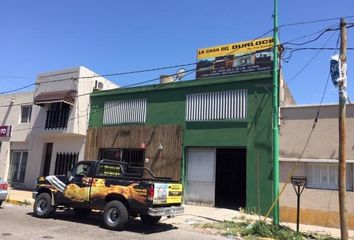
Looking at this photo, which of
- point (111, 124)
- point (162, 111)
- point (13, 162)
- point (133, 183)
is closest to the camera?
point (133, 183)

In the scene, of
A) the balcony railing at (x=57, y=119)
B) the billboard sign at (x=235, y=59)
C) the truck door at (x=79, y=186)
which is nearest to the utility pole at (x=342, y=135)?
the truck door at (x=79, y=186)

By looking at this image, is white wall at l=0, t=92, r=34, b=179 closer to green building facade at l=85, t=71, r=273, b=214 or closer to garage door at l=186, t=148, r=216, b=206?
green building facade at l=85, t=71, r=273, b=214

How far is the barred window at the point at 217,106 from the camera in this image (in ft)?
59.3

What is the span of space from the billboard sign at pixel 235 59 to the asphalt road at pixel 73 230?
13.9 meters

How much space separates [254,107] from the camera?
17625 mm

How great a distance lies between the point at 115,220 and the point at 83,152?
11.1m

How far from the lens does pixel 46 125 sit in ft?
78.0

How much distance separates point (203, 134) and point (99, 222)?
704 cm

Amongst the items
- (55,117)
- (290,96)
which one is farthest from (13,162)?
(290,96)

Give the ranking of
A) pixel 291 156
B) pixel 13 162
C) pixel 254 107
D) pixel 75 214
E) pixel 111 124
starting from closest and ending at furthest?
pixel 75 214 → pixel 291 156 → pixel 254 107 → pixel 111 124 → pixel 13 162

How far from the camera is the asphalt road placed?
1066 centimetres

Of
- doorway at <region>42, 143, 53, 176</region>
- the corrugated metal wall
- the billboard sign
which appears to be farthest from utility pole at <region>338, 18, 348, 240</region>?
doorway at <region>42, 143, 53, 176</region>

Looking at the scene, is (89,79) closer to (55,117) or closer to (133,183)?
(55,117)

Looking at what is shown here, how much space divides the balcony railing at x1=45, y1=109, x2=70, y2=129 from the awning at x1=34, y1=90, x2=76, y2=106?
0.78 meters
